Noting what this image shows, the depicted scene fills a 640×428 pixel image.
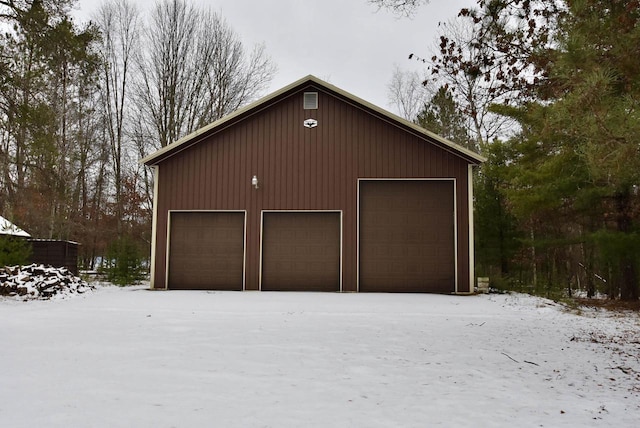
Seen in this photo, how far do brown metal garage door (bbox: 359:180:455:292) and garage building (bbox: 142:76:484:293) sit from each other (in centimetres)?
2

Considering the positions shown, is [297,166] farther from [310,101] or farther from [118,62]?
[118,62]

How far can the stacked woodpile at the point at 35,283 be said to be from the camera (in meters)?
9.07

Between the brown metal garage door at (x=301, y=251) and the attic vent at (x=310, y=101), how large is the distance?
9.14 ft

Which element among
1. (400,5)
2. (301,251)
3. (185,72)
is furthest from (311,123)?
(185,72)

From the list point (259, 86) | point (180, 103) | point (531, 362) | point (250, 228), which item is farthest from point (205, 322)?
point (259, 86)

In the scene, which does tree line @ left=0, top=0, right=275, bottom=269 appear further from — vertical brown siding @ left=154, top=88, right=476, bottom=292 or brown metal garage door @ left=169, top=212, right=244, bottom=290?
brown metal garage door @ left=169, top=212, right=244, bottom=290

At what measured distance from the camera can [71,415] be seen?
263 cm

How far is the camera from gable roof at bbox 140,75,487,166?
38.0ft

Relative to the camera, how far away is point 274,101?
12.3 meters

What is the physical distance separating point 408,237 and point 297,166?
3333 millimetres

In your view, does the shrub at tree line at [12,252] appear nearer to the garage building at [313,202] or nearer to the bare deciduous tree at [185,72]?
the garage building at [313,202]

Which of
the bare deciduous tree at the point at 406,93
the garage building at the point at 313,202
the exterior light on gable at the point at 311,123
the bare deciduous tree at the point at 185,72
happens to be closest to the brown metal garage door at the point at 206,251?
the garage building at the point at 313,202

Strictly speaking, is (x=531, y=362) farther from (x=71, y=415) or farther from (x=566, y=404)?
(x=71, y=415)

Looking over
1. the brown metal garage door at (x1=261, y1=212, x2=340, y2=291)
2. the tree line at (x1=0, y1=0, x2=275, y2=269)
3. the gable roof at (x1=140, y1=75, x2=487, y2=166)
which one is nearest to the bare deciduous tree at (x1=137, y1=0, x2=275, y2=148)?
the tree line at (x1=0, y1=0, x2=275, y2=269)
